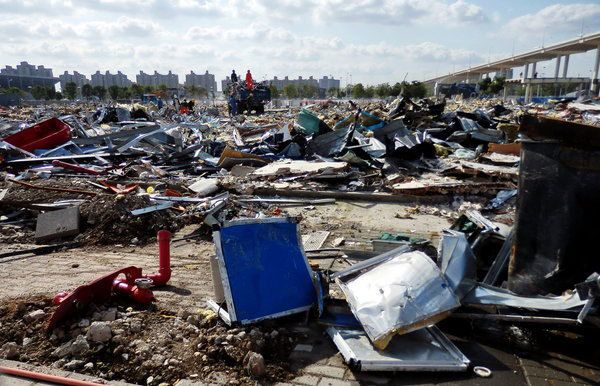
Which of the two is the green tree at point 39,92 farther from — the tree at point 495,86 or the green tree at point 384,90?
the tree at point 495,86

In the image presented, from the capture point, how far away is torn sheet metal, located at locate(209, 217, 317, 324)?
11.0ft

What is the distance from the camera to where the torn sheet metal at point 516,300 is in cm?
297

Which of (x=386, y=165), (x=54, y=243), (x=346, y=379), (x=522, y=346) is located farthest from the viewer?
(x=386, y=165)

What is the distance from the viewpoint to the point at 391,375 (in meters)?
2.82

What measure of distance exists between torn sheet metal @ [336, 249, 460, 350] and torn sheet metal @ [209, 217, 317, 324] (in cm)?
52

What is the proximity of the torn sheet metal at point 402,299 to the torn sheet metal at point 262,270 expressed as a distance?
1.69ft

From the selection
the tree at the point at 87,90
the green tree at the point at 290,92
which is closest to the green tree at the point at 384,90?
the green tree at the point at 290,92

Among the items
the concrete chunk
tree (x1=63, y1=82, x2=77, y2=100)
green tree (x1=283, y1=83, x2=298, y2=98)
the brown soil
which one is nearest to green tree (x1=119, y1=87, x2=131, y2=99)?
tree (x1=63, y1=82, x2=77, y2=100)

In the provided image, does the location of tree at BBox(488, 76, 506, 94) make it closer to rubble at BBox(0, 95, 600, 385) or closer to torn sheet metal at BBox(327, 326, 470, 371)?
rubble at BBox(0, 95, 600, 385)

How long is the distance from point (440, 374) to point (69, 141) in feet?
43.1

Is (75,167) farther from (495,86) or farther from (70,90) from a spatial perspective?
(495,86)

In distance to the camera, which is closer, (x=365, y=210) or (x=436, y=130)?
(x=365, y=210)

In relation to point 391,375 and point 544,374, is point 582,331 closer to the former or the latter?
point 544,374

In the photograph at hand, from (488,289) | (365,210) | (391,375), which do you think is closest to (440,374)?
(391,375)
